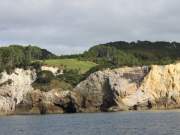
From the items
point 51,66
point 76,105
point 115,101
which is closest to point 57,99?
point 76,105

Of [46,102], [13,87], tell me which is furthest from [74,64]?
[46,102]

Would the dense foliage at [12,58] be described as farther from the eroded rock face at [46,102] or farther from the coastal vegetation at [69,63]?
the eroded rock face at [46,102]

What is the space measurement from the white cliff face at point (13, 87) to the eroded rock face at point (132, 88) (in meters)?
14.8

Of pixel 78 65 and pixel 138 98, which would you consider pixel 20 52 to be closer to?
pixel 78 65

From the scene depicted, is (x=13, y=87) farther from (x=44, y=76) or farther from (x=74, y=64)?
(x=74, y=64)

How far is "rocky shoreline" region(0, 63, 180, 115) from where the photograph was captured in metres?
139

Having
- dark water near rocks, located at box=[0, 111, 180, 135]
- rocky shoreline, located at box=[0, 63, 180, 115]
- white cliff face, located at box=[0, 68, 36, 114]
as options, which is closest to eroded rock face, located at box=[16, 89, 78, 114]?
rocky shoreline, located at box=[0, 63, 180, 115]

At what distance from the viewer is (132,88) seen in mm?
140625

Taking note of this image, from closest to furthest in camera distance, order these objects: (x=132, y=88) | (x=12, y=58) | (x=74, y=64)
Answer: (x=132, y=88) < (x=12, y=58) < (x=74, y=64)

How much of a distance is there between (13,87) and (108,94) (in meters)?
25.1

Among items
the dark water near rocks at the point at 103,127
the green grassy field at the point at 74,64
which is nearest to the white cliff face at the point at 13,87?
the green grassy field at the point at 74,64

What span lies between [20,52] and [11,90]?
37492 mm

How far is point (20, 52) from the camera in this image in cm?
18012

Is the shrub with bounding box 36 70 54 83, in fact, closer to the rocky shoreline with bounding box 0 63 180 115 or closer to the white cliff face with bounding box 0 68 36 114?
the white cliff face with bounding box 0 68 36 114
